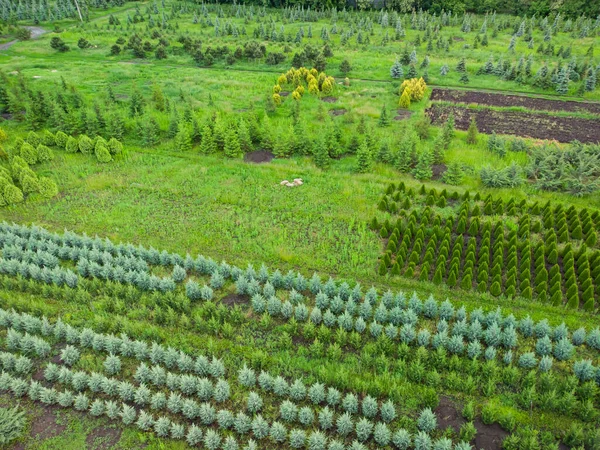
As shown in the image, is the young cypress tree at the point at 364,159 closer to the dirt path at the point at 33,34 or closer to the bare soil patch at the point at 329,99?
the bare soil patch at the point at 329,99

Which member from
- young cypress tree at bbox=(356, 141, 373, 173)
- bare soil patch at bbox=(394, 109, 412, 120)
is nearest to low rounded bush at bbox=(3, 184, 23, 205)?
young cypress tree at bbox=(356, 141, 373, 173)

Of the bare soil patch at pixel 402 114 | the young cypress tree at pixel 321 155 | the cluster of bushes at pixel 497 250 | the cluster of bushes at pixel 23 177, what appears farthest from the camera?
the bare soil patch at pixel 402 114

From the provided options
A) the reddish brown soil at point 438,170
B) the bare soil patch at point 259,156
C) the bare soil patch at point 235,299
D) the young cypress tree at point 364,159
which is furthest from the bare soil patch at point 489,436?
the bare soil patch at point 259,156

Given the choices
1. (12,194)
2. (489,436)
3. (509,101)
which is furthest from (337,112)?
(489,436)

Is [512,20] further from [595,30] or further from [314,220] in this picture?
[314,220]

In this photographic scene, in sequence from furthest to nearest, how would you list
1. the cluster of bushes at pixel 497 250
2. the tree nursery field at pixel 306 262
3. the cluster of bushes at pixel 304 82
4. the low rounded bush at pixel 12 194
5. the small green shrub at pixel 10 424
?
the cluster of bushes at pixel 304 82 → the low rounded bush at pixel 12 194 → the cluster of bushes at pixel 497 250 → the tree nursery field at pixel 306 262 → the small green shrub at pixel 10 424

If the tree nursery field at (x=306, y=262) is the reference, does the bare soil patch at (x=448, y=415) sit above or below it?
below

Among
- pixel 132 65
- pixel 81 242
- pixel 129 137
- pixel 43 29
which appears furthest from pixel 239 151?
pixel 43 29

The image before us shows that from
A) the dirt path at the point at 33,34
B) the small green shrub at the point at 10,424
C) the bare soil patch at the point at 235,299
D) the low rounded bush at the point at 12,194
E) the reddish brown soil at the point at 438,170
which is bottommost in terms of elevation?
the small green shrub at the point at 10,424

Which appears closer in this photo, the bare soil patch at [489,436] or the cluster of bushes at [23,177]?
the bare soil patch at [489,436]
